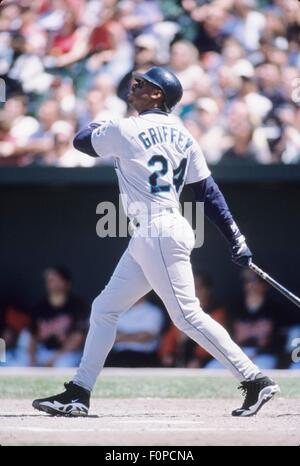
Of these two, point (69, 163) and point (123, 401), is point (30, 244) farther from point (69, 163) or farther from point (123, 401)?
point (123, 401)

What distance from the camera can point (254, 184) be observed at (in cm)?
955

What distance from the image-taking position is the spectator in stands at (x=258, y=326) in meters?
9.03

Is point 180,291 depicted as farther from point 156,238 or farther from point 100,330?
point 100,330

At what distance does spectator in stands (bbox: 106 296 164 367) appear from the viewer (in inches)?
368

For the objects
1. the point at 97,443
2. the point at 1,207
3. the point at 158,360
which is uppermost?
the point at 97,443

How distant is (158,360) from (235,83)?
260 centimetres

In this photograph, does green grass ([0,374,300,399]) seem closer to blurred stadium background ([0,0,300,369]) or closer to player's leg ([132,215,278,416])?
blurred stadium background ([0,0,300,369])

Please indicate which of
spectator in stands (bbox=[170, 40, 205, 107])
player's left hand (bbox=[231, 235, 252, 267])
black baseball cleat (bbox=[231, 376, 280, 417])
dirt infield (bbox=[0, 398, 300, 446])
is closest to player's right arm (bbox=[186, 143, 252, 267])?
player's left hand (bbox=[231, 235, 252, 267])

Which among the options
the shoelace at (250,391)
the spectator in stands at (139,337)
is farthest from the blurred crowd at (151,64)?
the shoelace at (250,391)

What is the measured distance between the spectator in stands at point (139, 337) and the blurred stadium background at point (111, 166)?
18 mm

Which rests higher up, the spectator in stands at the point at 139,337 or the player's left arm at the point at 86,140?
the player's left arm at the point at 86,140

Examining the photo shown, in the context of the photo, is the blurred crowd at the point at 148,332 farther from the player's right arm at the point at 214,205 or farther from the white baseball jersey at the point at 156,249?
the white baseball jersey at the point at 156,249
